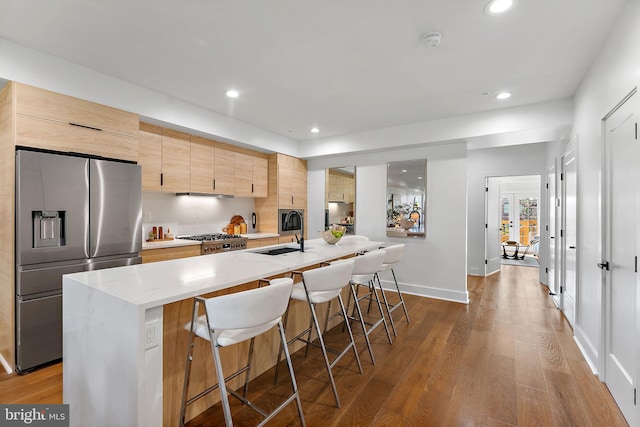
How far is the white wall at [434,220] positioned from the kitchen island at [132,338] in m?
3.26

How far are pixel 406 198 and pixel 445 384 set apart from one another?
305 centimetres

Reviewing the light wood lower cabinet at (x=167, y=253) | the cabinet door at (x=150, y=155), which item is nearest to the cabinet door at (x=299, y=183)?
the light wood lower cabinet at (x=167, y=253)

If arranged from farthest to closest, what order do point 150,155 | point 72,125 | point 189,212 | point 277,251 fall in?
point 189,212 → point 150,155 → point 277,251 → point 72,125

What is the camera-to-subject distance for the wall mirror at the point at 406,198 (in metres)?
4.74

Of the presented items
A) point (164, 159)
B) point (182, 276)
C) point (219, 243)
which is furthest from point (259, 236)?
point (182, 276)

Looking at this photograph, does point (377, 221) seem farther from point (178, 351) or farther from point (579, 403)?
point (178, 351)

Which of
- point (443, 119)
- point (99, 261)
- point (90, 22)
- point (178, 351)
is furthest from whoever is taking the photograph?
point (443, 119)

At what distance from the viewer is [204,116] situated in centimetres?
396

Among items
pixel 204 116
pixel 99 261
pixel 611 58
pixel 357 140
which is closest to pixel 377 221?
pixel 357 140

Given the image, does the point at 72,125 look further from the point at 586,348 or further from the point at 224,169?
the point at 586,348

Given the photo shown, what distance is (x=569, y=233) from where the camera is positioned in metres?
3.52

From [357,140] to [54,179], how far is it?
3869mm

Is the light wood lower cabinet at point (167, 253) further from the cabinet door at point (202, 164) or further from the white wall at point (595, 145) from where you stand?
the white wall at point (595, 145)

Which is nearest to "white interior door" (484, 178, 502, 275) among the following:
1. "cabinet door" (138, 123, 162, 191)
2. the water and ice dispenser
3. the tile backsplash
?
the tile backsplash
